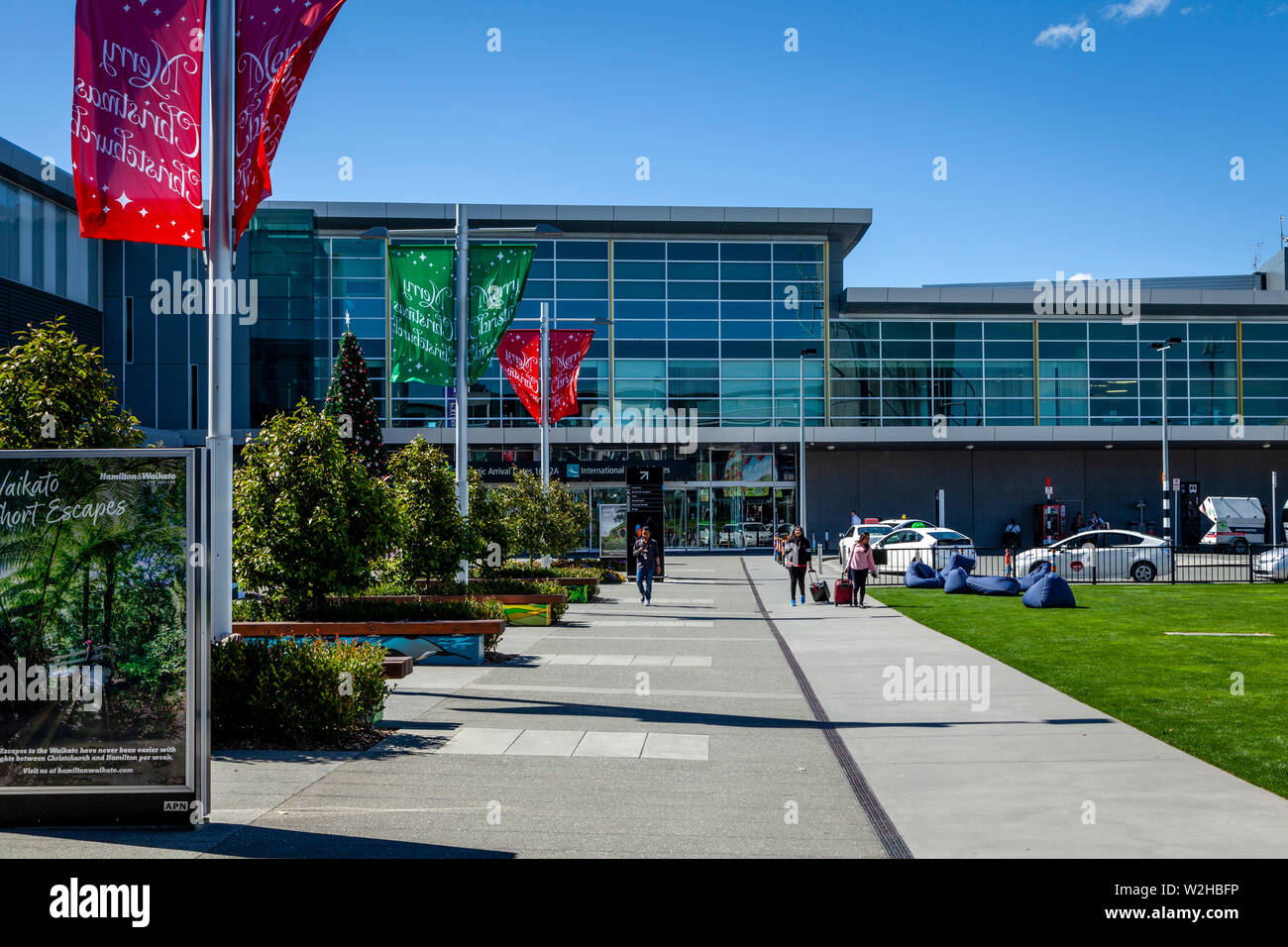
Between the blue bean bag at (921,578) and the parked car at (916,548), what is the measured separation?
275 cm

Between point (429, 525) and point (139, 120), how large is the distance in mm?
9917

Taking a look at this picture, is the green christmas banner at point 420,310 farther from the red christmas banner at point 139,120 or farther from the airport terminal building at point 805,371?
the airport terminal building at point 805,371

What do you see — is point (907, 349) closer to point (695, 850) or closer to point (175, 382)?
point (175, 382)

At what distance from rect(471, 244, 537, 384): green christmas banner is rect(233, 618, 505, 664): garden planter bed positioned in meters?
5.38

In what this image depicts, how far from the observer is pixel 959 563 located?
1243 inches

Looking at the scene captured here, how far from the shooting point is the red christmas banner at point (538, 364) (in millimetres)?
28250

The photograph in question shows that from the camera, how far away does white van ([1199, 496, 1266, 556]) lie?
5100 centimetres

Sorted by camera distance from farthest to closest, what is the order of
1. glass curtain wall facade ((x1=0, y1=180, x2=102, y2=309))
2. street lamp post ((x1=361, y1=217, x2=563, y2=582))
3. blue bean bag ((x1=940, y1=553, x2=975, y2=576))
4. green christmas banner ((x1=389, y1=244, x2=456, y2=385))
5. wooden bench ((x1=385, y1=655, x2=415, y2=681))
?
glass curtain wall facade ((x1=0, y1=180, x2=102, y2=309)) → blue bean bag ((x1=940, y1=553, x2=975, y2=576)) → street lamp post ((x1=361, y1=217, x2=563, y2=582)) → green christmas banner ((x1=389, y1=244, x2=456, y2=385)) → wooden bench ((x1=385, y1=655, x2=415, y2=681))

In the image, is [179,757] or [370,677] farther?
[370,677]

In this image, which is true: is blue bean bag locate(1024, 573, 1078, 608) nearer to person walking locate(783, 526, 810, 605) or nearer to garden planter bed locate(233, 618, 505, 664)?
person walking locate(783, 526, 810, 605)

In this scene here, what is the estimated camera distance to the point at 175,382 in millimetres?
47938

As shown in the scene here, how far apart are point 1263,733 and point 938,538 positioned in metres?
31.0

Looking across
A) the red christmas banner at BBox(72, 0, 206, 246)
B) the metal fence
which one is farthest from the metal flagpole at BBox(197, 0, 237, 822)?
the metal fence
